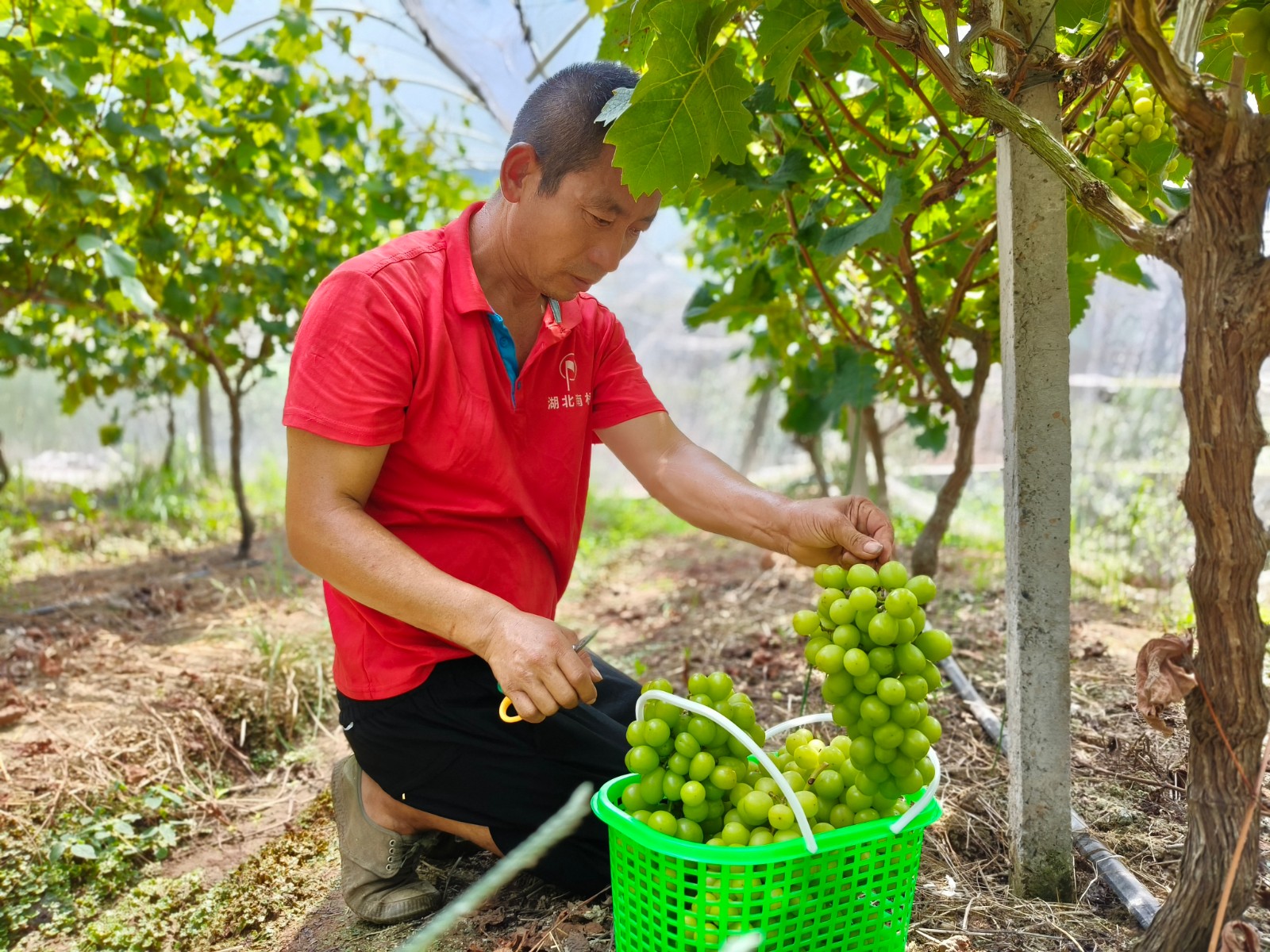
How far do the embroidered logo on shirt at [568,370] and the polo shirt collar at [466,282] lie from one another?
0.19ft

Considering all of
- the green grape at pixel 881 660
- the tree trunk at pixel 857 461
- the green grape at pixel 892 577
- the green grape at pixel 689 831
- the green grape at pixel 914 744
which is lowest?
the green grape at pixel 689 831

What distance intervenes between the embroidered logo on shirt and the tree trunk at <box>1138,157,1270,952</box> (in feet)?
4.39

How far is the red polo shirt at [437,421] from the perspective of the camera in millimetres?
1872

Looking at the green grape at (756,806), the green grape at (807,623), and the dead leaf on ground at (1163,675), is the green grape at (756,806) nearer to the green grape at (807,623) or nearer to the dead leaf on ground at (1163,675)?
the green grape at (807,623)

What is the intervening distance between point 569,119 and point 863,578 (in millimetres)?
1123

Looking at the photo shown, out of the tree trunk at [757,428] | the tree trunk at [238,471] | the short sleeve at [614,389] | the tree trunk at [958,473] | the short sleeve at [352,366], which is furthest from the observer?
the tree trunk at [757,428]

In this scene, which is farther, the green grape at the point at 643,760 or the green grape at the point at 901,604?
the green grape at the point at 643,760

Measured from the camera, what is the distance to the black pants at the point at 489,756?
6.58 feet

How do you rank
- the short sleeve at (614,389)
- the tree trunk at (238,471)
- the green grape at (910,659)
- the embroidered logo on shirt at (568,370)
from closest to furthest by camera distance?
the green grape at (910,659) → the embroidered logo on shirt at (568,370) → the short sleeve at (614,389) → the tree trunk at (238,471)

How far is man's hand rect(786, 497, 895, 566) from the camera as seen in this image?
67.6 inches

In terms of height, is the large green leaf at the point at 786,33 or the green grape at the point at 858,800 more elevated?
the large green leaf at the point at 786,33

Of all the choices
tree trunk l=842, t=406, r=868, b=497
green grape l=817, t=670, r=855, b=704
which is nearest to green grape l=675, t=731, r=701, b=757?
green grape l=817, t=670, r=855, b=704

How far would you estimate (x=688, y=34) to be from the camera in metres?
1.45

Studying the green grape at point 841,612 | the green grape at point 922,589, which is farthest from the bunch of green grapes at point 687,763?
the green grape at point 922,589
